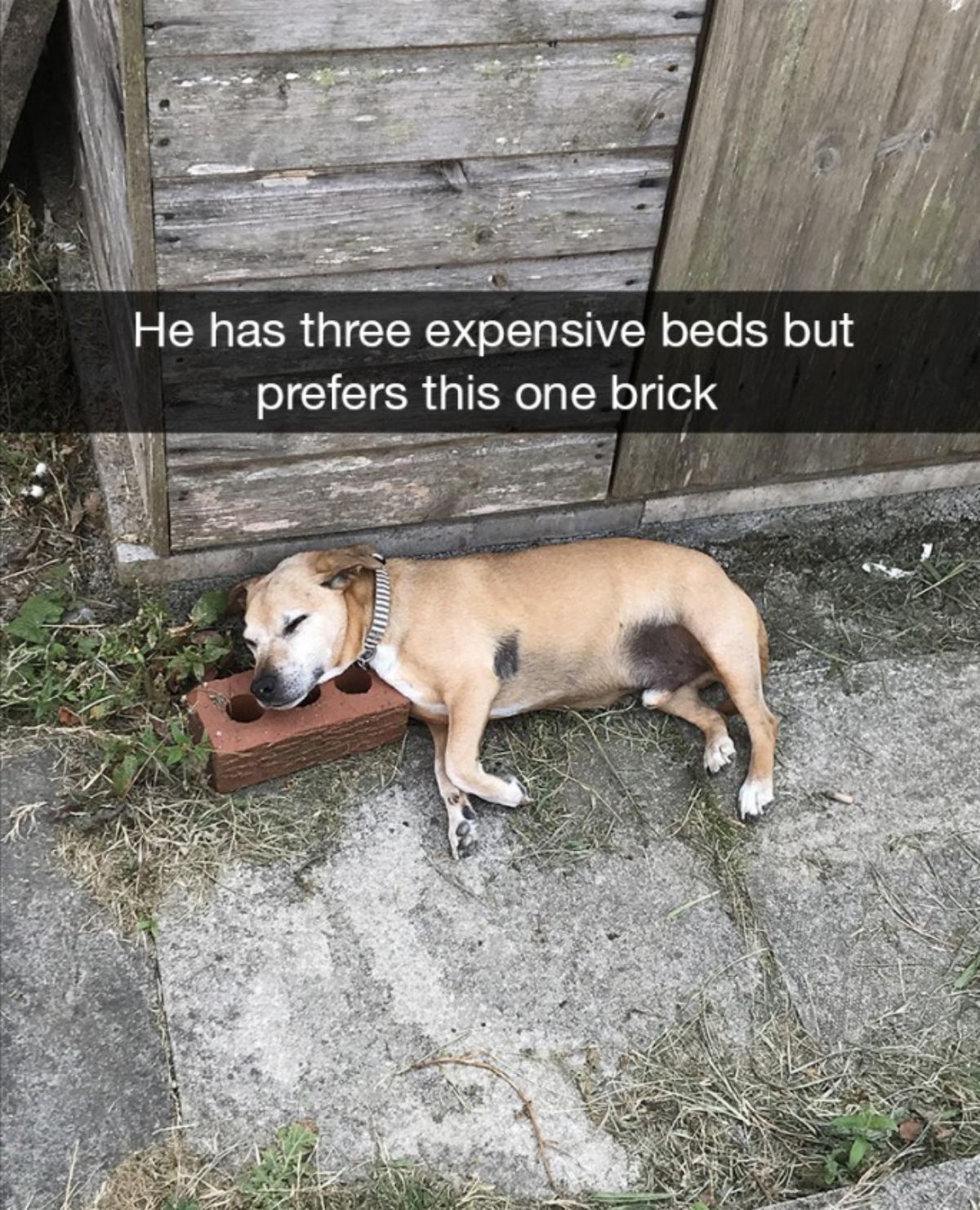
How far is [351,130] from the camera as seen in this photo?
3461 mm

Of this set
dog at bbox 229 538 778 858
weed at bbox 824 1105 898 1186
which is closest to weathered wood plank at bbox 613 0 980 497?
dog at bbox 229 538 778 858

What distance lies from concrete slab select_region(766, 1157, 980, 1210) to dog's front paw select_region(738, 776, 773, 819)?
1.19m

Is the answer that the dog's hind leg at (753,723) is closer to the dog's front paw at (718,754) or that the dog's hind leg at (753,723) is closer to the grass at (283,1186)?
the dog's front paw at (718,754)

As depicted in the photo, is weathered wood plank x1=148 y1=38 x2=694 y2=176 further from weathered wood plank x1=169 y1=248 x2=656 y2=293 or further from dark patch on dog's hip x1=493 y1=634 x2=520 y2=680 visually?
dark patch on dog's hip x1=493 y1=634 x2=520 y2=680

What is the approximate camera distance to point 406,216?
367cm

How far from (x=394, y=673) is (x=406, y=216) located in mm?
1267

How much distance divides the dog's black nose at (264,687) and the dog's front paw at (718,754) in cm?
131

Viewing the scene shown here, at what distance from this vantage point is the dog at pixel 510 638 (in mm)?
3943

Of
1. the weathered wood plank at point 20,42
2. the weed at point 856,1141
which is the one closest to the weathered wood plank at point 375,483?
the weathered wood plank at point 20,42

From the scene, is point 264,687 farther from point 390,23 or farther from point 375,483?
point 390,23

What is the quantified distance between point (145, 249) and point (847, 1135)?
273 cm

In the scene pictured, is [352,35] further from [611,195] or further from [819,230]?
[819,230]

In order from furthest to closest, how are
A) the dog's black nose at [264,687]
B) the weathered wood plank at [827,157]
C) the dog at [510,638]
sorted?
the dog at [510,638] < the dog's black nose at [264,687] < the weathered wood plank at [827,157]

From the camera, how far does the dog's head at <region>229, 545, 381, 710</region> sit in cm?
386
